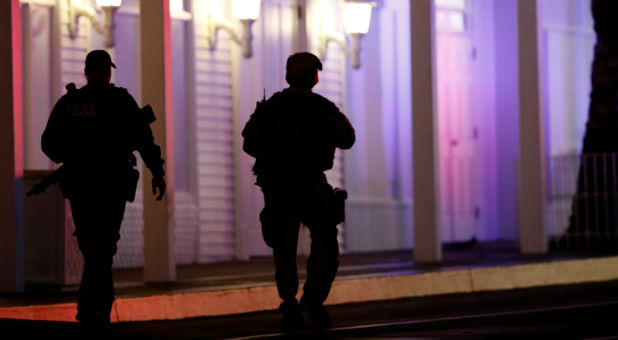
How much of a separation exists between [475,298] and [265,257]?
4.43 m

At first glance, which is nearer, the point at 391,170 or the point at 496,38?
the point at 391,170

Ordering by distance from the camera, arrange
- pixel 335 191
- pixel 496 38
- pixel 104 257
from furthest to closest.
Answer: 1. pixel 496 38
2. pixel 335 191
3. pixel 104 257

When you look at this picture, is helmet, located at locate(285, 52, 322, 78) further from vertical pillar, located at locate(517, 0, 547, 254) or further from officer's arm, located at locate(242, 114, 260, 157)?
vertical pillar, located at locate(517, 0, 547, 254)

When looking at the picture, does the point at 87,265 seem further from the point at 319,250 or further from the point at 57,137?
the point at 319,250

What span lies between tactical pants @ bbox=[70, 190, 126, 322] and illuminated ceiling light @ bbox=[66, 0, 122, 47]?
640 centimetres

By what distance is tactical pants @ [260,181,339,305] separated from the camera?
9664 millimetres

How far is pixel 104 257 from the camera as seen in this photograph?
28.9ft

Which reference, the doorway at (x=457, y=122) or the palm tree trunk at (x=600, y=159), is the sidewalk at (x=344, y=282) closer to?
the palm tree trunk at (x=600, y=159)

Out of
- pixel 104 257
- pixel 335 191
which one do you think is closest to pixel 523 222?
pixel 335 191

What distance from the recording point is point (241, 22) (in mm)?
16578

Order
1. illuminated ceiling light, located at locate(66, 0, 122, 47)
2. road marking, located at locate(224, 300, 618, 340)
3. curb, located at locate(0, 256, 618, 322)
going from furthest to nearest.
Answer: illuminated ceiling light, located at locate(66, 0, 122, 47)
curb, located at locate(0, 256, 618, 322)
road marking, located at locate(224, 300, 618, 340)

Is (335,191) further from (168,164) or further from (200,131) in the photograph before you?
(200,131)

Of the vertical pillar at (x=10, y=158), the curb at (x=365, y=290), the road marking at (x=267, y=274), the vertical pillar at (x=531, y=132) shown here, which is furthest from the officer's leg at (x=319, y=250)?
the vertical pillar at (x=531, y=132)

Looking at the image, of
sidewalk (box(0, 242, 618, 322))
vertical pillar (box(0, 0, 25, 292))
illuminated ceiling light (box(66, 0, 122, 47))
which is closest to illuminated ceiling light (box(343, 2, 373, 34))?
sidewalk (box(0, 242, 618, 322))
